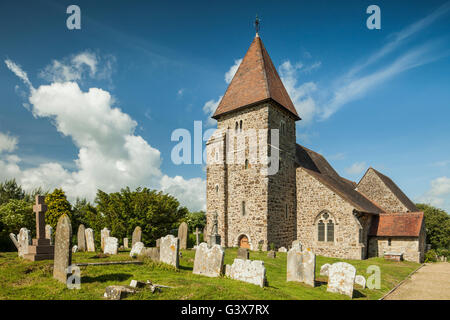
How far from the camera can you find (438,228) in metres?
32.9

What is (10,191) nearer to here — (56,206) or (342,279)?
(56,206)

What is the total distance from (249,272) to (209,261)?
1618 millimetres

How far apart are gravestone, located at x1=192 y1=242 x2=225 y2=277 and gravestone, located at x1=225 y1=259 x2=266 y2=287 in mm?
442

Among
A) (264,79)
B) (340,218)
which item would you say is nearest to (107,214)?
(264,79)

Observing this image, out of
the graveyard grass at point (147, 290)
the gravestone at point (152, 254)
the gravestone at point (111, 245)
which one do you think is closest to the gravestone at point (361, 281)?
the graveyard grass at point (147, 290)

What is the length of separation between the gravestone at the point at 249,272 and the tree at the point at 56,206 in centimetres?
2566

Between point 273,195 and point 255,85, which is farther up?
point 255,85

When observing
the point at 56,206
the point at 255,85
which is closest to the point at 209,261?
the point at 255,85

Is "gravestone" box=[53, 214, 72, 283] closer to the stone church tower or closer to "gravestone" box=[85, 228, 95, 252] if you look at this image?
"gravestone" box=[85, 228, 95, 252]

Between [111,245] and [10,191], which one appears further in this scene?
[10,191]

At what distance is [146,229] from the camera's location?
22.2m

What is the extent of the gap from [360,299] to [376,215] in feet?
54.2
